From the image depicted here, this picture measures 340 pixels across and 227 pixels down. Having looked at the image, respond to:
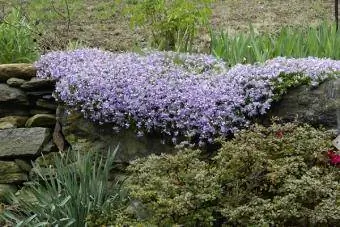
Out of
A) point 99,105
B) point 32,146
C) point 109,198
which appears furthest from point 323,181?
point 32,146

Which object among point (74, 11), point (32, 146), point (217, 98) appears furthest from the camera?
point (74, 11)

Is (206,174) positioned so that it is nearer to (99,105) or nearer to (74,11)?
(99,105)

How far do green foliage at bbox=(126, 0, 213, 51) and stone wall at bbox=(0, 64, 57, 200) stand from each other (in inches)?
41.7

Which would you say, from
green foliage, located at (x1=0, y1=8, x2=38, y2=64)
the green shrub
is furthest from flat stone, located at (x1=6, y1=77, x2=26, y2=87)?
the green shrub

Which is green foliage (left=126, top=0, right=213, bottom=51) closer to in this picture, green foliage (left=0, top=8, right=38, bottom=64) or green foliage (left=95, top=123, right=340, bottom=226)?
green foliage (left=0, top=8, right=38, bottom=64)

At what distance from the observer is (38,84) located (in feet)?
16.8

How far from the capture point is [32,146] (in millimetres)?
5055

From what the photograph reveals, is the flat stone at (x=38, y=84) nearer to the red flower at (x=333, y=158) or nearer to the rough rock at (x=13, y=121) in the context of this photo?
the rough rock at (x=13, y=121)

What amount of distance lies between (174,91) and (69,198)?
1073 millimetres

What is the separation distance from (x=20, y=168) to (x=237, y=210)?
2159mm

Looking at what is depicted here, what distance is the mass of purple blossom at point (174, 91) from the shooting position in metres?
4.49

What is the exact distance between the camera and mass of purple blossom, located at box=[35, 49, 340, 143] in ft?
14.7

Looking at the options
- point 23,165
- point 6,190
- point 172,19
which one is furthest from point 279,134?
point 6,190

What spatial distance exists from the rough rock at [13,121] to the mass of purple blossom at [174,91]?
391mm
